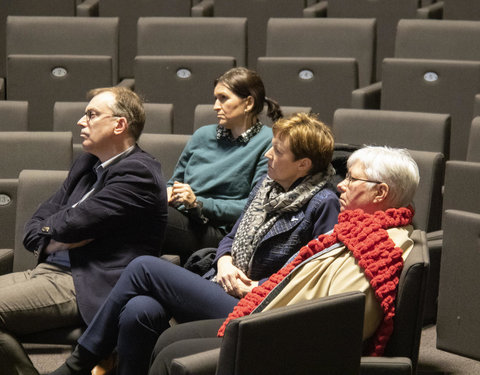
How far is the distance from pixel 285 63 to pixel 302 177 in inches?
30.7

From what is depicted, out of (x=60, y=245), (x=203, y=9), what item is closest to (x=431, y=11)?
(x=203, y=9)

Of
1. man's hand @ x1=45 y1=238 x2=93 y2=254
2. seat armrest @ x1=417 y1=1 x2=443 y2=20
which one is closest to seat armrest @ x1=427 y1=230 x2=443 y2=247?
man's hand @ x1=45 y1=238 x2=93 y2=254

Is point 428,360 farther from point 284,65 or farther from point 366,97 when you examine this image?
point 284,65

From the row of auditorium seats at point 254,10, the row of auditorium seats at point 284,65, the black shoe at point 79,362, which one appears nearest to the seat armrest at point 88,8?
the row of auditorium seats at point 254,10

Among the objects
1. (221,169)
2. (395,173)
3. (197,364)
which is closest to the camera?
(197,364)

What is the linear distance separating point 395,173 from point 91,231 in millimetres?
471

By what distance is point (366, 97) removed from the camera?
1.95 meters

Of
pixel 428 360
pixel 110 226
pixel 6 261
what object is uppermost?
pixel 110 226

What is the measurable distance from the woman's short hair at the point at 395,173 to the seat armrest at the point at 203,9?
139cm

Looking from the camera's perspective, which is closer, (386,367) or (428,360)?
(386,367)

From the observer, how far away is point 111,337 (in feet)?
4.04

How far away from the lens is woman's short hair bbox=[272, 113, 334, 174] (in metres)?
1.27

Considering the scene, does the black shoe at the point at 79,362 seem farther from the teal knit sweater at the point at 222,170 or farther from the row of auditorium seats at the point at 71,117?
the row of auditorium seats at the point at 71,117

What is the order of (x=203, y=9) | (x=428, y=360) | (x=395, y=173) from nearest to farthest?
1. (x=395, y=173)
2. (x=428, y=360)
3. (x=203, y=9)
